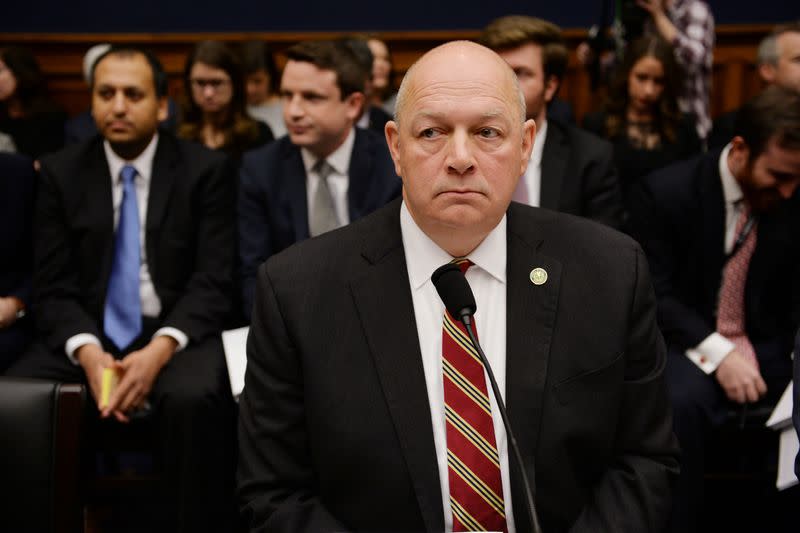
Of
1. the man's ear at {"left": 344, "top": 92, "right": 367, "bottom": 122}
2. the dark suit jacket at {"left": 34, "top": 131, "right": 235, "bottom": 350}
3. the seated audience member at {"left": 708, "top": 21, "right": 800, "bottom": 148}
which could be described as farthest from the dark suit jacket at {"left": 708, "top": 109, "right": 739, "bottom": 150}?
the dark suit jacket at {"left": 34, "top": 131, "right": 235, "bottom": 350}

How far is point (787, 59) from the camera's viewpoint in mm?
3693

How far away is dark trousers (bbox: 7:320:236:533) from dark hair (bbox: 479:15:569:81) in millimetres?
1438

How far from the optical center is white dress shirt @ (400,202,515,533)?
4.58 feet

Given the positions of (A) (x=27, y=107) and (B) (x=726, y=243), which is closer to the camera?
(B) (x=726, y=243)

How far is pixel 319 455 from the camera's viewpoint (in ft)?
4.66

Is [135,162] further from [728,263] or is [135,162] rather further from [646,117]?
[646,117]

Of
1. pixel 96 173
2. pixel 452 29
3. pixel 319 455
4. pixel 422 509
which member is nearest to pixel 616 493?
pixel 422 509

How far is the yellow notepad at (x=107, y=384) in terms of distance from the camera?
91.4 inches

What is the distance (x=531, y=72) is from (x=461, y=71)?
1655 millimetres

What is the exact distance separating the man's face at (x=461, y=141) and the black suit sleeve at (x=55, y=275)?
4.92ft

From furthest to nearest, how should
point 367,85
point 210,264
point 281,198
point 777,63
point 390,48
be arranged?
1. point 390,48
2. point 777,63
3. point 367,85
4. point 281,198
5. point 210,264

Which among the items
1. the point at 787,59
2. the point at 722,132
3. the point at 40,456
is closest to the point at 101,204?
the point at 40,456

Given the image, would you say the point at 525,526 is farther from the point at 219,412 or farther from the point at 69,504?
the point at 219,412

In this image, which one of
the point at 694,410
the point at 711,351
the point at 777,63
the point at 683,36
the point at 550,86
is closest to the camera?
the point at 694,410
